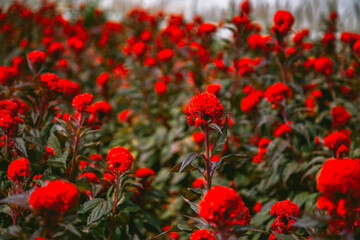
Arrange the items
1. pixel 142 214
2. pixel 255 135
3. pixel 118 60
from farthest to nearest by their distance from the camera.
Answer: pixel 118 60, pixel 255 135, pixel 142 214

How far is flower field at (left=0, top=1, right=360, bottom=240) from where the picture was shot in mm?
1210

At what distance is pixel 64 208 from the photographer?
1.14 meters

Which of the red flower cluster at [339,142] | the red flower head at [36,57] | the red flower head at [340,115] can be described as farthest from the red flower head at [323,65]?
the red flower head at [36,57]

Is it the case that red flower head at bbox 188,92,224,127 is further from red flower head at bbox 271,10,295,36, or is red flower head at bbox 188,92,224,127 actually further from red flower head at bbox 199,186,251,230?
red flower head at bbox 271,10,295,36

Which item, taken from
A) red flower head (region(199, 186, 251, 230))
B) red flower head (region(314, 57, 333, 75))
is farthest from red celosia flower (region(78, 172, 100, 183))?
red flower head (region(314, 57, 333, 75))

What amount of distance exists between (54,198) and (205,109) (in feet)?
2.49

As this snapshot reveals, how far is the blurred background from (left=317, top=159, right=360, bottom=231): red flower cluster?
3.94 m

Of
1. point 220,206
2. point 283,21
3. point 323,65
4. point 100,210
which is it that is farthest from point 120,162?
point 323,65

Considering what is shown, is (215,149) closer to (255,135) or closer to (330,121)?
(255,135)

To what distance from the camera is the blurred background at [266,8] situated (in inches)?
262

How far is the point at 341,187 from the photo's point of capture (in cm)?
104

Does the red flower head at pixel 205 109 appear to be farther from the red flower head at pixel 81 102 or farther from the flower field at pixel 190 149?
the red flower head at pixel 81 102

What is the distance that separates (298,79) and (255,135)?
85 centimetres

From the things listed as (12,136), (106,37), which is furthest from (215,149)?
(106,37)
